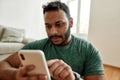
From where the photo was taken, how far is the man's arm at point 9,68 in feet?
2.45

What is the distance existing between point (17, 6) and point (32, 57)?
380 centimetres

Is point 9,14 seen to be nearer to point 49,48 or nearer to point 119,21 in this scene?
point 119,21

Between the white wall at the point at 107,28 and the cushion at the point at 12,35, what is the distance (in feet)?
5.02

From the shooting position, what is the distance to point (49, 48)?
927 mm

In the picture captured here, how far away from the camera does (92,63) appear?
830 mm

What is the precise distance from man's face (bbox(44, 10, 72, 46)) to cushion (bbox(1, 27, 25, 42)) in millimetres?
2729

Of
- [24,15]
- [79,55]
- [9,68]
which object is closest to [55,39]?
[79,55]

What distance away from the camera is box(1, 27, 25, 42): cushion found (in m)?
3.48

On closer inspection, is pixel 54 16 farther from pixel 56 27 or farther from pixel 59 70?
pixel 59 70

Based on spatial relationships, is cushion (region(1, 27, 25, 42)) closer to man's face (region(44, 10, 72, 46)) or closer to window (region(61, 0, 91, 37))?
window (region(61, 0, 91, 37))

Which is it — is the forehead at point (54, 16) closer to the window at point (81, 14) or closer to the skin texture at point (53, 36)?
the skin texture at point (53, 36)

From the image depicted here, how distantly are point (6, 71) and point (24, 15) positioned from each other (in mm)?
A: 3595

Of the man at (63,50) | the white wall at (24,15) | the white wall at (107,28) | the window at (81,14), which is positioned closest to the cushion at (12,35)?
the white wall at (24,15)

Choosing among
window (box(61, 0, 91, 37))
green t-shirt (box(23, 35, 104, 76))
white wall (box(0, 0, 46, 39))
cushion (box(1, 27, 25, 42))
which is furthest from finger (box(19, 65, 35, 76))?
window (box(61, 0, 91, 37))
